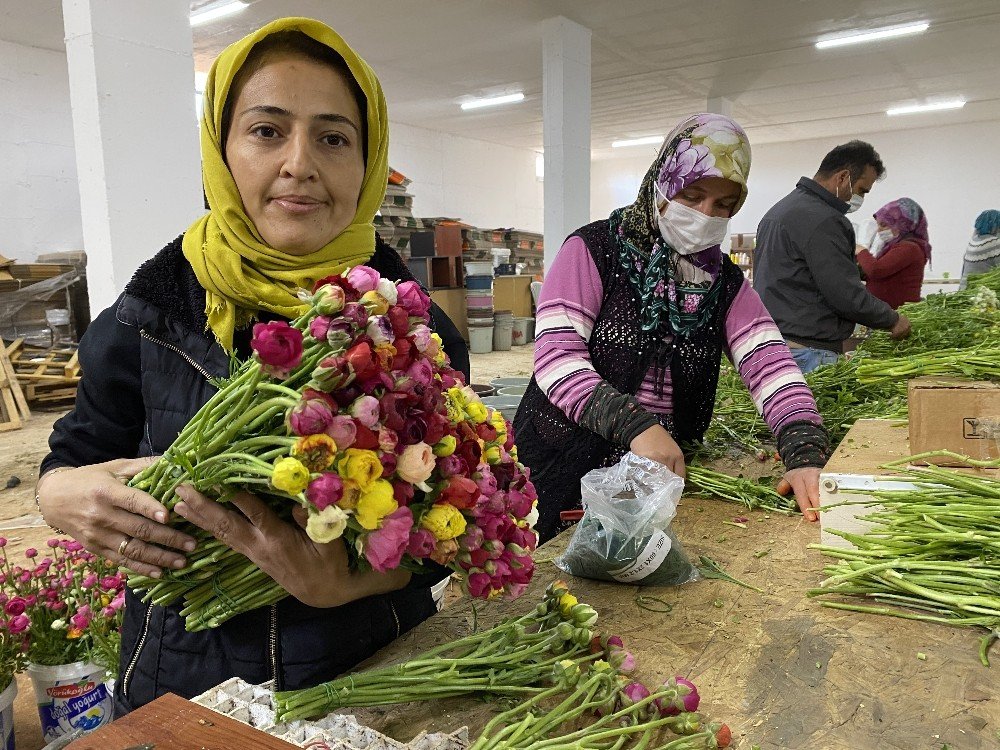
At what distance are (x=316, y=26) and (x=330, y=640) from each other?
3.63ft

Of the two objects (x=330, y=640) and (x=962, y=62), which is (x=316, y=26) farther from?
(x=962, y=62)

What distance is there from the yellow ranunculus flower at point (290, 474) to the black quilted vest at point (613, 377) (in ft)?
5.21

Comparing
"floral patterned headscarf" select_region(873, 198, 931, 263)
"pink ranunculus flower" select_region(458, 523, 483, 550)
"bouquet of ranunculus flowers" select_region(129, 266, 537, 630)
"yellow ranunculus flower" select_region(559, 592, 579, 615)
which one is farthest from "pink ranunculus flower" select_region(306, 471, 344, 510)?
"floral patterned headscarf" select_region(873, 198, 931, 263)

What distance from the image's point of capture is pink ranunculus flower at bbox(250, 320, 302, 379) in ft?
2.58

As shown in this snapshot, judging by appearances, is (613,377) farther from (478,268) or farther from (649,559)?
(478,268)

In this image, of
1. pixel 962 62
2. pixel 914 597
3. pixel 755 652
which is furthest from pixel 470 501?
pixel 962 62

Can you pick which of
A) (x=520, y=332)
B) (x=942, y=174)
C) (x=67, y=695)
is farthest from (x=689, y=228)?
(x=942, y=174)

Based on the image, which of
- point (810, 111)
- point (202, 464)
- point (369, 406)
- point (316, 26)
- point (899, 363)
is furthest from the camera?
point (810, 111)

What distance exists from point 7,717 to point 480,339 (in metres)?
10.2

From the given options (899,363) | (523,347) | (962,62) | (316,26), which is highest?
(962,62)

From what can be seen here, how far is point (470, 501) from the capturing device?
3.04ft

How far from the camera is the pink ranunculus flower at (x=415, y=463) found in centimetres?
83

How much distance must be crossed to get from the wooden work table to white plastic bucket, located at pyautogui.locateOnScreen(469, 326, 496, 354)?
34.5 ft

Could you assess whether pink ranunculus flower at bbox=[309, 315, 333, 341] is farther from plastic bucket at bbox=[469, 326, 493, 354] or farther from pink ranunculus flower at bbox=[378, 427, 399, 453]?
plastic bucket at bbox=[469, 326, 493, 354]
